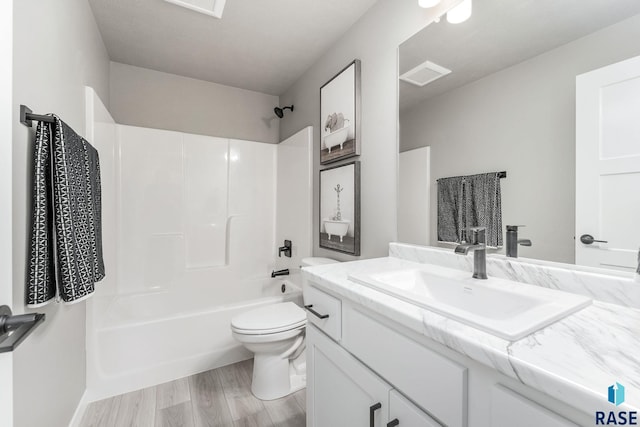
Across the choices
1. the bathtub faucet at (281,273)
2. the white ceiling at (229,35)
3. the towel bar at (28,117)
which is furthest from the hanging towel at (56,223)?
the bathtub faucet at (281,273)

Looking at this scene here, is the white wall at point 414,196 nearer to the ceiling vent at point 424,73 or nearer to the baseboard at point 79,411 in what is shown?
the ceiling vent at point 424,73

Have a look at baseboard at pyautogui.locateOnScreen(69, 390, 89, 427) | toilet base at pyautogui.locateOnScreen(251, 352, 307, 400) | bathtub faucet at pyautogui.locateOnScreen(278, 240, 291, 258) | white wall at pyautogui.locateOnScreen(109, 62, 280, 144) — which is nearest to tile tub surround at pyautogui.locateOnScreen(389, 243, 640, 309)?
toilet base at pyautogui.locateOnScreen(251, 352, 307, 400)

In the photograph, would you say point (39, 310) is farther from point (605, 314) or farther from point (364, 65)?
point (364, 65)

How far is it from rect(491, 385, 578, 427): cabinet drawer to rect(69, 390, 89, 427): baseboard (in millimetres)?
2039

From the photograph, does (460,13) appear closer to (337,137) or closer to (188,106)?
(337,137)

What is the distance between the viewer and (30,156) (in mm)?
981

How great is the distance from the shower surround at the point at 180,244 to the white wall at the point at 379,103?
27.9 inches

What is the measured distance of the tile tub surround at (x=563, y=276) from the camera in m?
0.73

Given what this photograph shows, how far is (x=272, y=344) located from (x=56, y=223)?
4.13ft

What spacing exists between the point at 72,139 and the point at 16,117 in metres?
0.25

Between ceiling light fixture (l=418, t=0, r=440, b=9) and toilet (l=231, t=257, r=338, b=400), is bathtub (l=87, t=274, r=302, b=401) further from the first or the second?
ceiling light fixture (l=418, t=0, r=440, b=9)

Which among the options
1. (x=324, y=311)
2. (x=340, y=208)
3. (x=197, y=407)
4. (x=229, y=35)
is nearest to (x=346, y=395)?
(x=324, y=311)

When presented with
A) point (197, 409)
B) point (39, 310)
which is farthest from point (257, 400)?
point (39, 310)

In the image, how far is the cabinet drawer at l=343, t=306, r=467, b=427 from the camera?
0.58 metres
